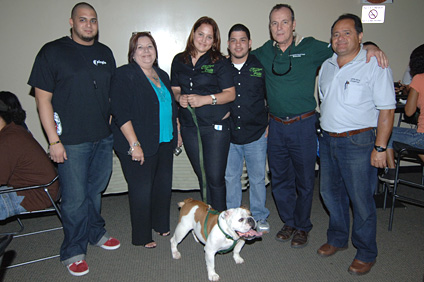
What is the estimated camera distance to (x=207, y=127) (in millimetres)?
2559

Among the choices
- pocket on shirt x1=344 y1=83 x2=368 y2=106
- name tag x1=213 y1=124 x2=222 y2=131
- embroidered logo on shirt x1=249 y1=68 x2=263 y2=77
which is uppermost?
embroidered logo on shirt x1=249 y1=68 x2=263 y2=77

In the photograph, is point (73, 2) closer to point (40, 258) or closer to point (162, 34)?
point (162, 34)

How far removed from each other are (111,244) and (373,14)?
4419mm

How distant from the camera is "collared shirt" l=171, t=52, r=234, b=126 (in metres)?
2.50

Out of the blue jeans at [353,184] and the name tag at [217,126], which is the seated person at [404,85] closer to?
the blue jeans at [353,184]

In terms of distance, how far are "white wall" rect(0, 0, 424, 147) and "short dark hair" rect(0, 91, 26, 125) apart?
1290mm

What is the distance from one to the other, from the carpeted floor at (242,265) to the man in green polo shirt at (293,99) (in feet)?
0.84

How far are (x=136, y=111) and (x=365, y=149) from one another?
1675 millimetres

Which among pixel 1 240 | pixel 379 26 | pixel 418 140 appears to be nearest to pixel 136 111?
pixel 1 240

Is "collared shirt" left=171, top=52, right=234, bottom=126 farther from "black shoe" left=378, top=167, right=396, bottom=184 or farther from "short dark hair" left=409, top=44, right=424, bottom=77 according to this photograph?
"short dark hair" left=409, top=44, right=424, bottom=77

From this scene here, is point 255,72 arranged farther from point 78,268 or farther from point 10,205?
point 10,205

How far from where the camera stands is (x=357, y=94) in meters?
2.15

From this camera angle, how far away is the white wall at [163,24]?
12.8 ft

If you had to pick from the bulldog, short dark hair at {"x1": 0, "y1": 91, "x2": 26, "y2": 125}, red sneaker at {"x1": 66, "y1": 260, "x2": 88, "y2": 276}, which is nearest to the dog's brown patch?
the bulldog
